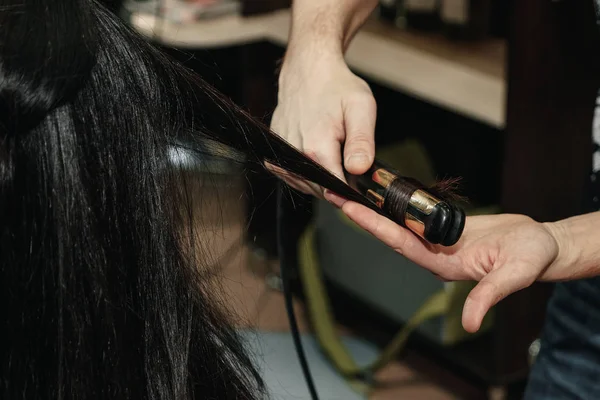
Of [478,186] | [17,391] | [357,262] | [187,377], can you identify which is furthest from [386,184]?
[478,186]

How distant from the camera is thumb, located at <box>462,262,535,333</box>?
0.70 m

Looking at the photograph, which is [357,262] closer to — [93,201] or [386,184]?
[386,184]

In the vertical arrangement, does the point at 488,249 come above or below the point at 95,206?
below

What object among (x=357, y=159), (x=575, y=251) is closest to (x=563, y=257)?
(x=575, y=251)

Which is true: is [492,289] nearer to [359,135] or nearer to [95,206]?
[359,135]

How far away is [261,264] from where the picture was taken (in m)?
2.26

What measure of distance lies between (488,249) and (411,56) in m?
1.04

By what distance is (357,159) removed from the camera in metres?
0.80

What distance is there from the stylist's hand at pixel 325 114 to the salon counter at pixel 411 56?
54 centimetres

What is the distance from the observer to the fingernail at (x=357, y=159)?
798 millimetres

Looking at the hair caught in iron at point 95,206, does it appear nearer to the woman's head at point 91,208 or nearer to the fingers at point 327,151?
the woman's head at point 91,208

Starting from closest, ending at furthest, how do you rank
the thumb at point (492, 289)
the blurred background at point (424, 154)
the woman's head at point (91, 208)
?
the woman's head at point (91, 208) → the thumb at point (492, 289) → the blurred background at point (424, 154)

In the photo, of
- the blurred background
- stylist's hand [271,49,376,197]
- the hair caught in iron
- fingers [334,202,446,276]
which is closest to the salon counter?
the blurred background

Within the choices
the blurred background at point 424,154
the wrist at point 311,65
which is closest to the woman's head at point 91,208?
the wrist at point 311,65
